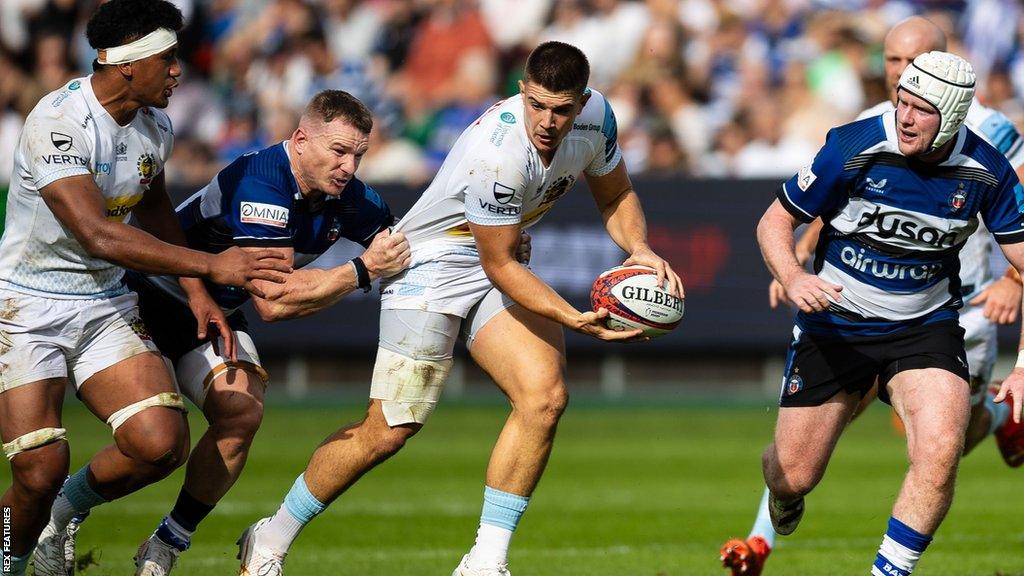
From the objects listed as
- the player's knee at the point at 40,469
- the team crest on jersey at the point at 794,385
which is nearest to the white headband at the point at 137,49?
the player's knee at the point at 40,469

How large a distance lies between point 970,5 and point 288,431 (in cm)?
1032

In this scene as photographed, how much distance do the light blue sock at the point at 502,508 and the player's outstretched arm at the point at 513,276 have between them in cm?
88

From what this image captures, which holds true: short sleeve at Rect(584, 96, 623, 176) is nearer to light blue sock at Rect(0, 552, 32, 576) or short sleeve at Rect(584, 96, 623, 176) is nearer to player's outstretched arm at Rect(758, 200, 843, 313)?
player's outstretched arm at Rect(758, 200, 843, 313)

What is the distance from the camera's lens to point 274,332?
17.0 meters

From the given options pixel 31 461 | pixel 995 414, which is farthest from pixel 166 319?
pixel 995 414

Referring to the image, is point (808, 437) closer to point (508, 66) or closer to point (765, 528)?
point (765, 528)

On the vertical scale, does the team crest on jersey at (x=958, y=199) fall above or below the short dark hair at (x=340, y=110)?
below

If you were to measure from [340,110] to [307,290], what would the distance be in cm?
91

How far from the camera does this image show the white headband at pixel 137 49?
20.6 feet

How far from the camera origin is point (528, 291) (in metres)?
6.48

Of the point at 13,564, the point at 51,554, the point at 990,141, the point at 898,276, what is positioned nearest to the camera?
the point at 13,564

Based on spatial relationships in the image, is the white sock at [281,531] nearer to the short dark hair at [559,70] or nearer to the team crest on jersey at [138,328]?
the team crest on jersey at [138,328]

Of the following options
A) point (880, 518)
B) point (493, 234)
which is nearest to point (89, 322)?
point (493, 234)

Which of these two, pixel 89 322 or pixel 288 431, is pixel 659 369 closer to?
pixel 288 431
